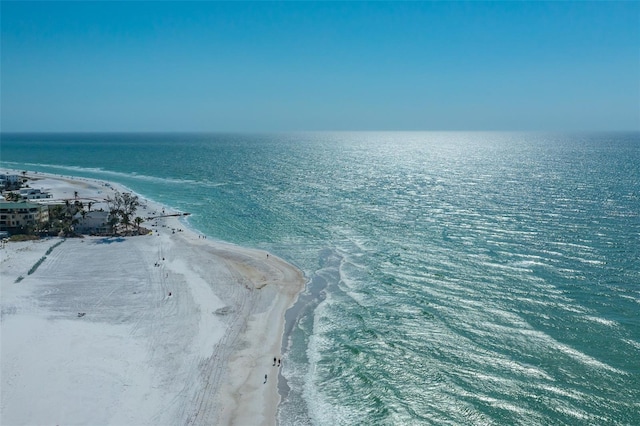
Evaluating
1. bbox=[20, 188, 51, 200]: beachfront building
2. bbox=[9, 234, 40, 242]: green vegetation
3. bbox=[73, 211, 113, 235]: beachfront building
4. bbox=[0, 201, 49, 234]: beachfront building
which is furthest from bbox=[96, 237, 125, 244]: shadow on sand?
bbox=[20, 188, 51, 200]: beachfront building

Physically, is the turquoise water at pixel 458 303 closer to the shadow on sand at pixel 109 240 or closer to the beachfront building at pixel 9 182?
the shadow on sand at pixel 109 240

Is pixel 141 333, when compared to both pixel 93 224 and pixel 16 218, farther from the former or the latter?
pixel 16 218

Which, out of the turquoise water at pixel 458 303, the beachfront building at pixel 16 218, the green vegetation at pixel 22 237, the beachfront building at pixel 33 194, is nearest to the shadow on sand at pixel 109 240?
the green vegetation at pixel 22 237

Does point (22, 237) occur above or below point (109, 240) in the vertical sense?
above

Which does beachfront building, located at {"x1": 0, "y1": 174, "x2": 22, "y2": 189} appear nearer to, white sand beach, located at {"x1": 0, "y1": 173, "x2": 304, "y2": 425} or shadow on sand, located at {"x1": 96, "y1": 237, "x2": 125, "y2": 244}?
white sand beach, located at {"x1": 0, "y1": 173, "x2": 304, "y2": 425}

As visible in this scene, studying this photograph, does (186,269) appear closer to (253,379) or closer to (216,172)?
(253,379)

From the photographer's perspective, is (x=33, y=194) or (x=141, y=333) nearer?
(x=141, y=333)

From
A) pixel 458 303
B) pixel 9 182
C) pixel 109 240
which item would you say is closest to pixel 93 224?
pixel 109 240
